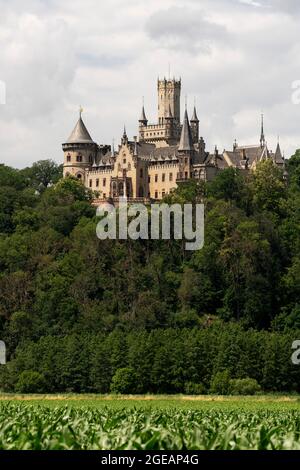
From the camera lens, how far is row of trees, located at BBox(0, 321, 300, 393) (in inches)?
3177

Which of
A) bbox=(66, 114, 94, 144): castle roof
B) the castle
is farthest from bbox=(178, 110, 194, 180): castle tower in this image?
bbox=(66, 114, 94, 144): castle roof

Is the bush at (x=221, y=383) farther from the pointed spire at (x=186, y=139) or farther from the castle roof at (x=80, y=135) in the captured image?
the castle roof at (x=80, y=135)

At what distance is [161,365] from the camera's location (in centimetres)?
8125

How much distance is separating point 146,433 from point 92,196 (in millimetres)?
118642

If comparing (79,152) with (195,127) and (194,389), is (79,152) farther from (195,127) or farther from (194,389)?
(194,389)

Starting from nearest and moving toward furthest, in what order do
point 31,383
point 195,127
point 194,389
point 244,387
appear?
point 244,387 < point 194,389 < point 31,383 < point 195,127

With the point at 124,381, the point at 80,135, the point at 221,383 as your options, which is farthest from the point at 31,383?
the point at 80,135

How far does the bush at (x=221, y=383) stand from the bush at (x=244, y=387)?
0.42m

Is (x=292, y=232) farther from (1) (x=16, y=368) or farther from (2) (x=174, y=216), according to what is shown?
(1) (x=16, y=368)

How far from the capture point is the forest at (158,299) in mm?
81750

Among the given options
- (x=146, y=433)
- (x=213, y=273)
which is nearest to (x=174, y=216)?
(x=213, y=273)

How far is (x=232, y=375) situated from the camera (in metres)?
80.8

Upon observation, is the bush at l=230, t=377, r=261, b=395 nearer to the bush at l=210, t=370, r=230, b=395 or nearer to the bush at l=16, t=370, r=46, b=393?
the bush at l=210, t=370, r=230, b=395

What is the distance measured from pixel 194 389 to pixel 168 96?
334 ft
